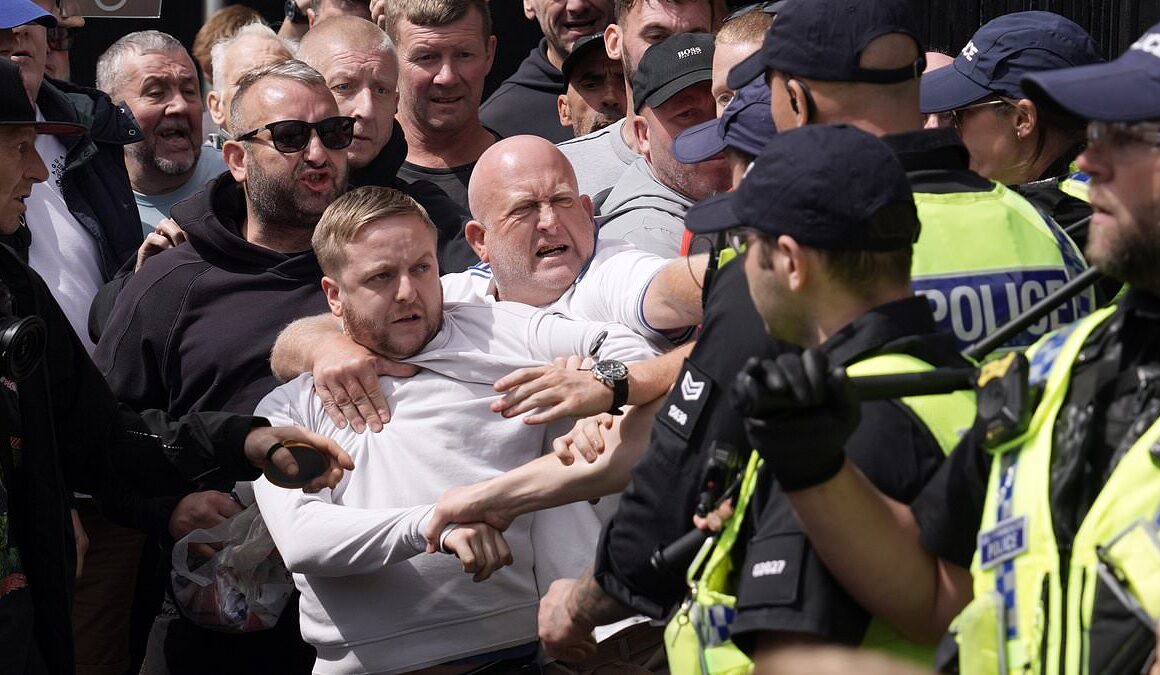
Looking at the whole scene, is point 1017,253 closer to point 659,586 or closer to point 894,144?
point 894,144

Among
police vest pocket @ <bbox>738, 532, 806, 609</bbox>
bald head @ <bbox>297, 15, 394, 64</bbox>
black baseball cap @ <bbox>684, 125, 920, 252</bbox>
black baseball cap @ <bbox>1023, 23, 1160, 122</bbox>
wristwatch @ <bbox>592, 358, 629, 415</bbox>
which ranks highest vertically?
black baseball cap @ <bbox>1023, 23, 1160, 122</bbox>

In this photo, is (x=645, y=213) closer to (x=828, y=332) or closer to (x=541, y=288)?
(x=541, y=288)

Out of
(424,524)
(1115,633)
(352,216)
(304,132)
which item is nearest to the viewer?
(1115,633)

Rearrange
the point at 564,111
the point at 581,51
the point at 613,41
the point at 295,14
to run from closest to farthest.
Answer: the point at 613,41
the point at 581,51
the point at 564,111
the point at 295,14

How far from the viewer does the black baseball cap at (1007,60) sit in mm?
3633

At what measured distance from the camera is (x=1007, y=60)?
3643 mm

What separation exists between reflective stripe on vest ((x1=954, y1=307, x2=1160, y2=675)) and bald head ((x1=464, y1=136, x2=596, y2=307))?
76.3 inches

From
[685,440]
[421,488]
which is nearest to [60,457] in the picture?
[421,488]

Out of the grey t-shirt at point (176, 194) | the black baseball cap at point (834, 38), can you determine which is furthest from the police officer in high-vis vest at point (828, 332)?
the grey t-shirt at point (176, 194)

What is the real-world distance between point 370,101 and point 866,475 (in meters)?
3.18

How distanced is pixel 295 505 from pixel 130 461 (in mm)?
452

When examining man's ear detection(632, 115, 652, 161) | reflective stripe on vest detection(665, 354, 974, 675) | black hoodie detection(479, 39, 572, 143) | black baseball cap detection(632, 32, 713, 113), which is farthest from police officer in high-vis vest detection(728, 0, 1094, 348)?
black hoodie detection(479, 39, 572, 143)

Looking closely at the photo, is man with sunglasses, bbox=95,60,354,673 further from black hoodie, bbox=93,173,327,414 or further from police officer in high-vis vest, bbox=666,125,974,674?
police officer in high-vis vest, bbox=666,125,974,674

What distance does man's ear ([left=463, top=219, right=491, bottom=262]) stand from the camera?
4078 millimetres
